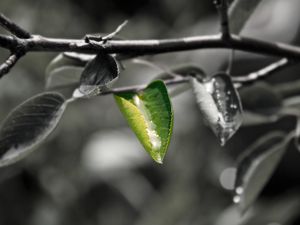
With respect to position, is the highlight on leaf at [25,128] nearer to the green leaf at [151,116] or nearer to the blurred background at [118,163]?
the green leaf at [151,116]

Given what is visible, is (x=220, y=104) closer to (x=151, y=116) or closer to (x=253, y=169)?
(x=151, y=116)

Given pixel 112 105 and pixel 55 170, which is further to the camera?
pixel 112 105

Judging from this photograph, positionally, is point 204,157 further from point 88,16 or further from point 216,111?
point 216,111

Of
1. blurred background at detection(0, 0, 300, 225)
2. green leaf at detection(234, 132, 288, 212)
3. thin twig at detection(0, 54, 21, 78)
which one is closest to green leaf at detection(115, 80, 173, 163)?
thin twig at detection(0, 54, 21, 78)

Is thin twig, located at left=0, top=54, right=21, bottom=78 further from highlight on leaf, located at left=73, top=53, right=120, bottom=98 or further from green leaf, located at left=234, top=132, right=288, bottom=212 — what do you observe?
green leaf, located at left=234, top=132, right=288, bottom=212

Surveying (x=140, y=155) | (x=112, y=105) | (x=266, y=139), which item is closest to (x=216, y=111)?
(x=266, y=139)

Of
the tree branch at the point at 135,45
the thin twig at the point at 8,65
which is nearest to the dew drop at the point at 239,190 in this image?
the tree branch at the point at 135,45

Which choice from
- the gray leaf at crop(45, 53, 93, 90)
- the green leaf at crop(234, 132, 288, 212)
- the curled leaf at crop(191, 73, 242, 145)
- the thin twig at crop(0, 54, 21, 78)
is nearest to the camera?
the thin twig at crop(0, 54, 21, 78)
